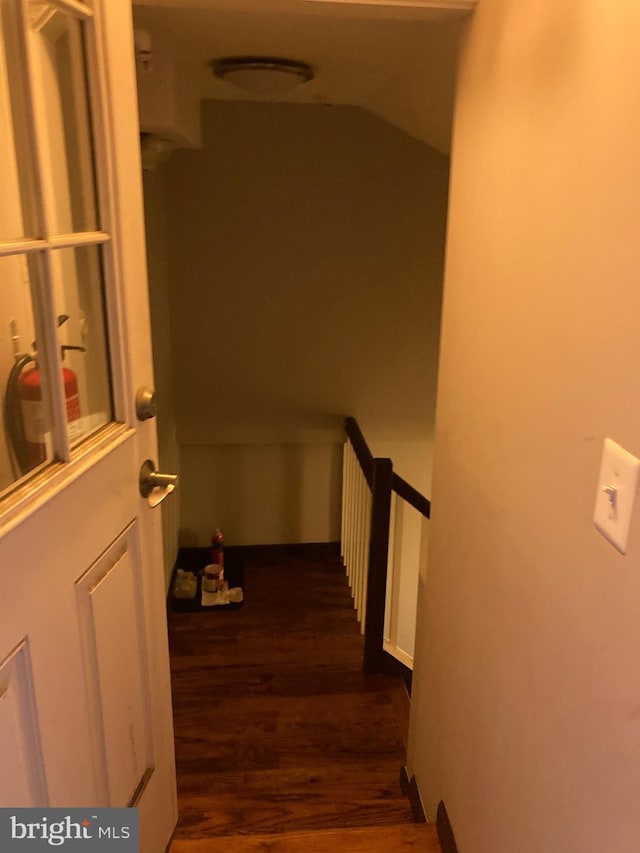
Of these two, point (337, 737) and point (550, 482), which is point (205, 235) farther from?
point (550, 482)

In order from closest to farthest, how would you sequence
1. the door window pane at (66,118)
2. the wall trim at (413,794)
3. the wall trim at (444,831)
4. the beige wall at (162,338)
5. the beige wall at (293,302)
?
the door window pane at (66,118) → the wall trim at (444,831) → the wall trim at (413,794) → the beige wall at (162,338) → the beige wall at (293,302)

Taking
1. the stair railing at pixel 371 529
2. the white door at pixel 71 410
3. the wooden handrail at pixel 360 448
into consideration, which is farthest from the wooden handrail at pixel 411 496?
the white door at pixel 71 410

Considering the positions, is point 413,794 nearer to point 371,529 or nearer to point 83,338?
point 371,529

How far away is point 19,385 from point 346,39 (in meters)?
1.22

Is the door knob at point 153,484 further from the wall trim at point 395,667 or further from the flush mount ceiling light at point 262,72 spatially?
the wall trim at point 395,667

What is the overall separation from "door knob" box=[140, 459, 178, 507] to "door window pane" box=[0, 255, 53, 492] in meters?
0.28

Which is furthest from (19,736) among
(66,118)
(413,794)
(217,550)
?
(217,550)

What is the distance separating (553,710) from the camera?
1.05 m

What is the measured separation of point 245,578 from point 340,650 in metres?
0.78

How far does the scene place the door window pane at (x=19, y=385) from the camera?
1.11 metres

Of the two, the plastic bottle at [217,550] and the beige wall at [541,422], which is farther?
the plastic bottle at [217,550]

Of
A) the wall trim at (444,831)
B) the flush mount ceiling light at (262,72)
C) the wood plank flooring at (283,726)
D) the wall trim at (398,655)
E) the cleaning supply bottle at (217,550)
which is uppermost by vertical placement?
the flush mount ceiling light at (262,72)

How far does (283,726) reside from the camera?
8.17ft

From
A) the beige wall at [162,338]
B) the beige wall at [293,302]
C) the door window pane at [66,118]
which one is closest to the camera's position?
the door window pane at [66,118]
